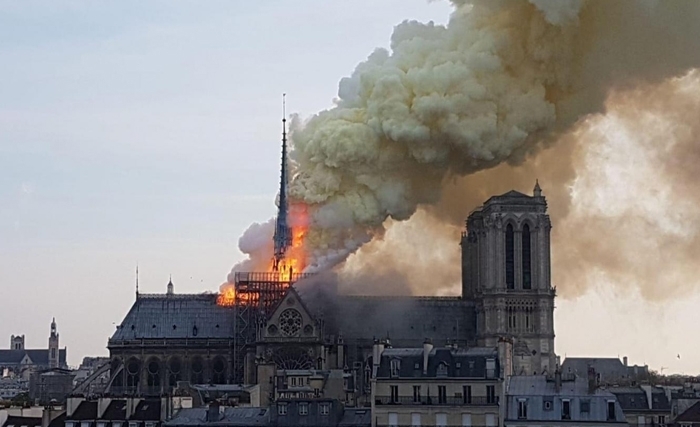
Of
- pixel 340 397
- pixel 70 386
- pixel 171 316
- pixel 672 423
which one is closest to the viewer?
pixel 672 423

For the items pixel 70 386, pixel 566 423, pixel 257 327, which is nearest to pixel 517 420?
pixel 566 423

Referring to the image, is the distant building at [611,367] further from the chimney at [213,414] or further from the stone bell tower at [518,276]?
the chimney at [213,414]

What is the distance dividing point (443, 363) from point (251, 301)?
46.0 metres

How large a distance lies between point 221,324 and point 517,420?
5273 cm

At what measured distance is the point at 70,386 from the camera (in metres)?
151

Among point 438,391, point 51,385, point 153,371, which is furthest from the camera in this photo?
point 51,385

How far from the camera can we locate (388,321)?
123 metres

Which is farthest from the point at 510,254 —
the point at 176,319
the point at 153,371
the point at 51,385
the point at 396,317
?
the point at 51,385

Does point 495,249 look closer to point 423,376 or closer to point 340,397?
point 340,397

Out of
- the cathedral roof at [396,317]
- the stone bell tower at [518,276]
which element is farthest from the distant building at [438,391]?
the stone bell tower at [518,276]

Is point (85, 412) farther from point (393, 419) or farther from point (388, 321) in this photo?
point (388, 321)

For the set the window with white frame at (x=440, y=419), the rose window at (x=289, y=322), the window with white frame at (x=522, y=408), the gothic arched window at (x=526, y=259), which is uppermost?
the gothic arched window at (x=526, y=259)

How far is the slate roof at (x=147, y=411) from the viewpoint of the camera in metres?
81.0

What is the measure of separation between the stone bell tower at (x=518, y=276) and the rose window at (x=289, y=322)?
15654 millimetres
